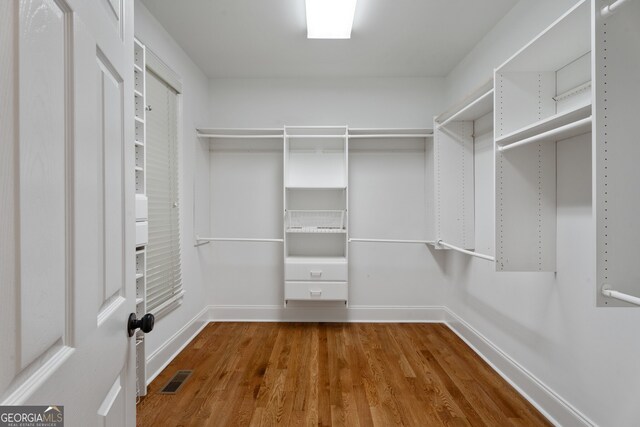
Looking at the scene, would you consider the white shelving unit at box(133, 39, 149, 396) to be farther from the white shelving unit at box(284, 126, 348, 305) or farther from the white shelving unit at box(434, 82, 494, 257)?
the white shelving unit at box(434, 82, 494, 257)

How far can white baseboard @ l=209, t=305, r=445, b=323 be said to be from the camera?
3.26m

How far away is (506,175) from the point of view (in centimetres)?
175

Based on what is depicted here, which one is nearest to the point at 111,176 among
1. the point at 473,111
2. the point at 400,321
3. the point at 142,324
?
the point at 142,324

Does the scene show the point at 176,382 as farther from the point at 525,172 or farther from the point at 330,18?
the point at 330,18

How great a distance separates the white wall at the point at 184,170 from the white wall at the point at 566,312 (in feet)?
8.31

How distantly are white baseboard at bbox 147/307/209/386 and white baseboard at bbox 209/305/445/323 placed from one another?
0.25 m

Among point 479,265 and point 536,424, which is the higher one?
point 479,265

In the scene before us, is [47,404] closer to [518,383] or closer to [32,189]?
[32,189]

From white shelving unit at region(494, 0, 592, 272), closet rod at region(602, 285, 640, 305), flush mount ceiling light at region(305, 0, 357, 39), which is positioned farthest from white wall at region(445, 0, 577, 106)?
closet rod at region(602, 285, 640, 305)

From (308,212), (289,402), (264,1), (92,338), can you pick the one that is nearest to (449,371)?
(289,402)

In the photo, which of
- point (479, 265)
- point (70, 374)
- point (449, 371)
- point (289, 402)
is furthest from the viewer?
point (479, 265)

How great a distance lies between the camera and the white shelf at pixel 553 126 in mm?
1261

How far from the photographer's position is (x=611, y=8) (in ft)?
3.47

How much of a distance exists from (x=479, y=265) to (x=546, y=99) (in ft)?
4.56
